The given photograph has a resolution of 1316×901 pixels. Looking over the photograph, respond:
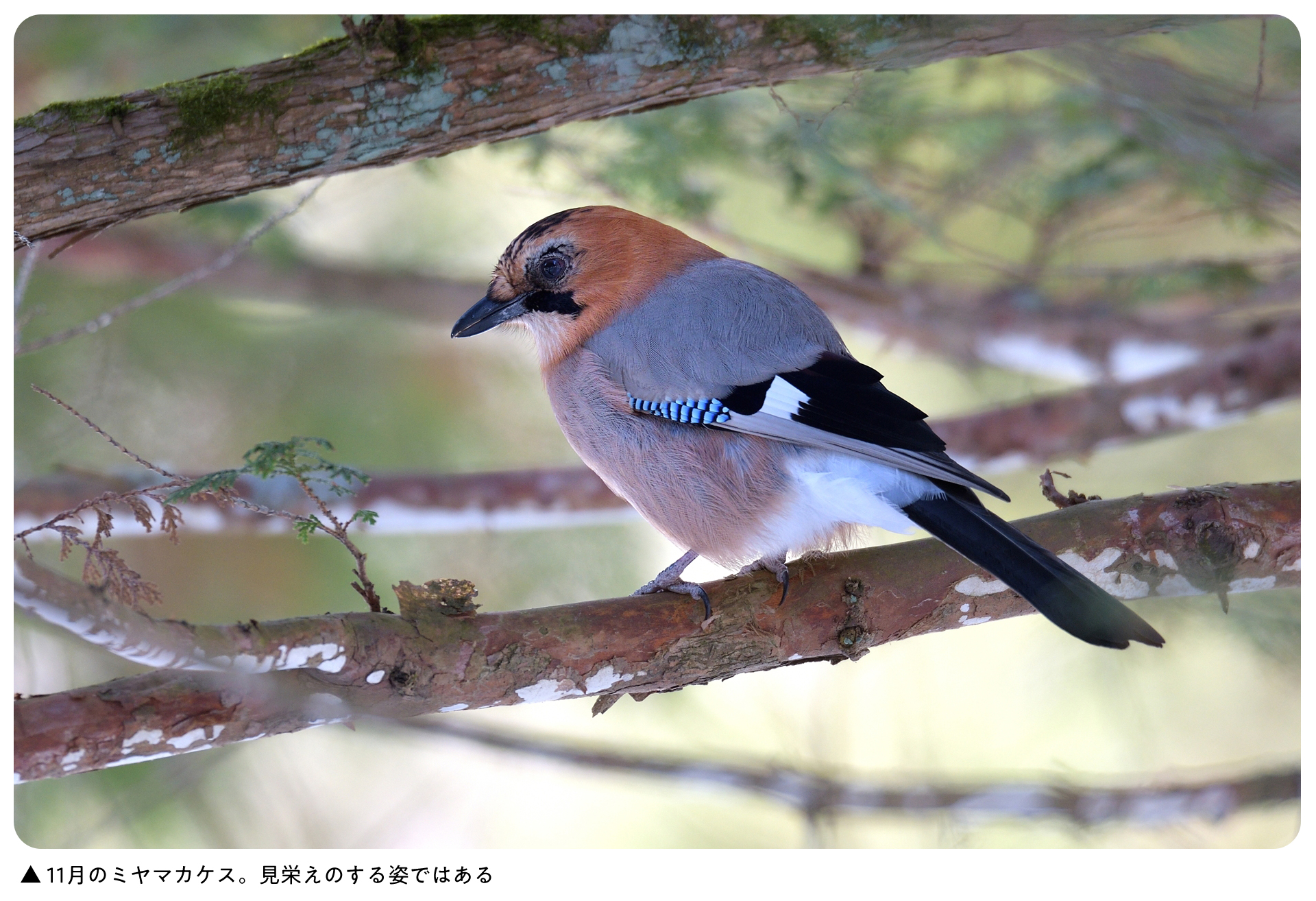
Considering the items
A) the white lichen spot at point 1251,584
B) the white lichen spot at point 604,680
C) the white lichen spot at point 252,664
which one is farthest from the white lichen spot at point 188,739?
the white lichen spot at point 1251,584

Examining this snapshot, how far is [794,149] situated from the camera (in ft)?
10.9

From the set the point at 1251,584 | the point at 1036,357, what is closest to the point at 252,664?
the point at 1251,584

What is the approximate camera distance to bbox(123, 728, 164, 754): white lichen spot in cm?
169

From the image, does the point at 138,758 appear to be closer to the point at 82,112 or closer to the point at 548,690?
the point at 548,690

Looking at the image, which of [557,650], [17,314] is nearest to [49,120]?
[17,314]

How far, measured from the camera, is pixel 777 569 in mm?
2330

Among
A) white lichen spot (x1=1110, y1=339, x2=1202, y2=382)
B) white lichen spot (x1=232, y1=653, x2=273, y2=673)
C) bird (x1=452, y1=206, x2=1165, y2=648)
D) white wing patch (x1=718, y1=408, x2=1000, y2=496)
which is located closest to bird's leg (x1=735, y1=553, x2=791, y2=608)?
bird (x1=452, y1=206, x2=1165, y2=648)

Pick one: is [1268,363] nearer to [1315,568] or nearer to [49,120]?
[1315,568]

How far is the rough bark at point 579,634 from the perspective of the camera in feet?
5.51

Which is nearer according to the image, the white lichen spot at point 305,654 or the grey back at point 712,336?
the white lichen spot at point 305,654

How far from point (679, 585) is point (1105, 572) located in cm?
99

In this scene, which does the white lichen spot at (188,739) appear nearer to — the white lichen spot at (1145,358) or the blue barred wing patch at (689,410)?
the blue barred wing patch at (689,410)

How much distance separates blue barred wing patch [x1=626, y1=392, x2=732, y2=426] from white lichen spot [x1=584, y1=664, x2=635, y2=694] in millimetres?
570
